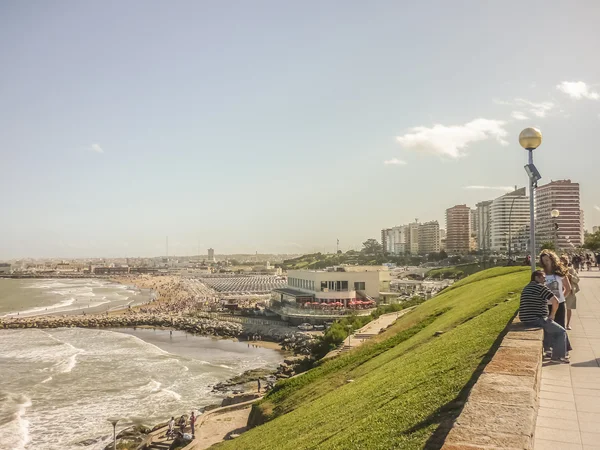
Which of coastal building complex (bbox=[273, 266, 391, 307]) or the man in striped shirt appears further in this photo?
coastal building complex (bbox=[273, 266, 391, 307])

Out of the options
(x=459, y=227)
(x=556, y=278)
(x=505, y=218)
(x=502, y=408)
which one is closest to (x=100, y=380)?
(x=556, y=278)

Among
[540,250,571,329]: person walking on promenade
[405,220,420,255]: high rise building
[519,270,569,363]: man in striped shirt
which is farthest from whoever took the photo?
[405,220,420,255]: high rise building

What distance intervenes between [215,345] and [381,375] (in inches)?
1560

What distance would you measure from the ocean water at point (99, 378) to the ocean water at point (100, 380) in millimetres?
47

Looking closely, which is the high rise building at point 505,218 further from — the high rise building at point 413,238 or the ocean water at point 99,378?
the high rise building at point 413,238

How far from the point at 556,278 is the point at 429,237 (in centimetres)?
16265

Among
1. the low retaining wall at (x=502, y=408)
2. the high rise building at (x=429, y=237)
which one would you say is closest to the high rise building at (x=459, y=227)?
the high rise building at (x=429, y=237)

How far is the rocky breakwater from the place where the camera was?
57.8 meters

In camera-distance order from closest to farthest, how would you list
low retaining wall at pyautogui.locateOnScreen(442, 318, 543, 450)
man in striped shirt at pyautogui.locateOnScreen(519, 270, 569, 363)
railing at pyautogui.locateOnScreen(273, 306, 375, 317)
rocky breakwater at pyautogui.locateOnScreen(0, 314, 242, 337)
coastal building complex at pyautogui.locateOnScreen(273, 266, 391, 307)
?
low retaining wall at pyautogui.locateOnScreen(442, 318, 543, 450)
man in striped shirt at pyautogui.locateOnScreen(519, 270, 569, 363)
railing at pyautogui.locateOnScreen(273, 306, 375, 317)
coastal building complex at pyautogui.locateOnScreen(273, 266, 391, 307)
rocky breakwater at pyautogui.locateOnScreen(0, 314, 242, 337)

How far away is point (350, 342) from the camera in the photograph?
84.1ft

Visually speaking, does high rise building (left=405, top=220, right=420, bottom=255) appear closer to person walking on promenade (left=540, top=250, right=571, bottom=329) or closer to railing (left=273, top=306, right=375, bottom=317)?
railing (left=273, top=306, right=375, bottom=317)

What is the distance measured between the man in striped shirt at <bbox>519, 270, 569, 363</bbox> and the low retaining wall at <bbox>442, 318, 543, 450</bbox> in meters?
1.37

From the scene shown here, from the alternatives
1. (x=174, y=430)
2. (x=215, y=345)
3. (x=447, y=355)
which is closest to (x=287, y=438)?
(x=447, y=355)

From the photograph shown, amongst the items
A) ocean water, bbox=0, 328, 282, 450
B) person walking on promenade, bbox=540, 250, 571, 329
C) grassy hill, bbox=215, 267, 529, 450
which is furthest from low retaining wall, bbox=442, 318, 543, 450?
ocean water, bbox=0, 328, 282, 450
